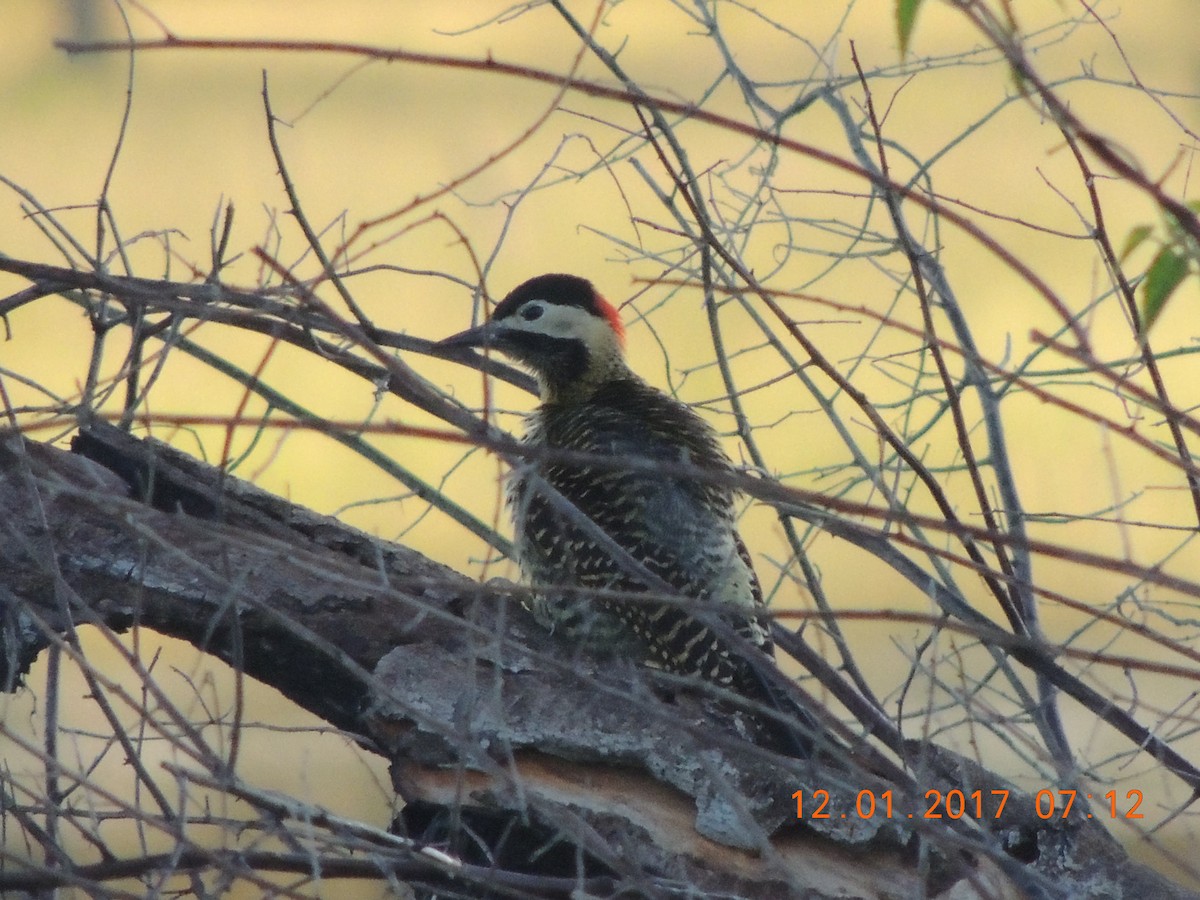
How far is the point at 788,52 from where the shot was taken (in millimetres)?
12164

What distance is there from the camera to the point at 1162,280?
1286 mm

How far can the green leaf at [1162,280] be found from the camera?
1.28 m

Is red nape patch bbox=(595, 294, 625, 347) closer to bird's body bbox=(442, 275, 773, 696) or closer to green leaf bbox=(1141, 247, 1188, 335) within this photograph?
bird's body bbox=(442, 275, 773, 696)

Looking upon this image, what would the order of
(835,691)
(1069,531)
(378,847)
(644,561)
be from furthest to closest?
(1069,531)
(644,561)
(835,691)
(378,847)

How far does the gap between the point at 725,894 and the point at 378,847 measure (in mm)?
701

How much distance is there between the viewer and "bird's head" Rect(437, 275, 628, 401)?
153 inches

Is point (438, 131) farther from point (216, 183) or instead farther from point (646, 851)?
point (646, 851)

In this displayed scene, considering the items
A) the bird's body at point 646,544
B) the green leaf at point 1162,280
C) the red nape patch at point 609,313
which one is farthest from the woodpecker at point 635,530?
the green leaf at point 1162,280

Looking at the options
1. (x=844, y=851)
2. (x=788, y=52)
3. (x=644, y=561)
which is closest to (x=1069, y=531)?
(x=788, y=52)

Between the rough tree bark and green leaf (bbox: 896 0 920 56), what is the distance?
122 cm

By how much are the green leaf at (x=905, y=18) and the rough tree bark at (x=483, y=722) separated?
4.01ft

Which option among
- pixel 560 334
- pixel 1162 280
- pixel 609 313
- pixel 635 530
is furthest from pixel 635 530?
pixel 1162 280
